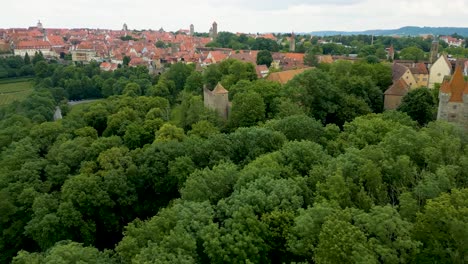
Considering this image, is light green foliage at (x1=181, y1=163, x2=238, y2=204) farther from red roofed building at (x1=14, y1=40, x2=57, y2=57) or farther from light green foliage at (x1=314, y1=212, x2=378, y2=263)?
red roofed building at (x1=14, y1=40, x2=57, y2=57)

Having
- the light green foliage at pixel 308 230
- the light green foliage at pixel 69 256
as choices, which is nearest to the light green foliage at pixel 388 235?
the light green foliage at pixel 308 230

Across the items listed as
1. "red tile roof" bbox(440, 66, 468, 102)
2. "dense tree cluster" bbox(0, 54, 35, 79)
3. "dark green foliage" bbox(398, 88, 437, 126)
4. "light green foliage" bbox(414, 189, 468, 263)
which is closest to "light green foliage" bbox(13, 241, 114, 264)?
"light green foliage" bbox(414, 189, 468, 263)

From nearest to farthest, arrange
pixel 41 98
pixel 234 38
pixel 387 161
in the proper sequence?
pixel 387 161 < pixel 41 98 < pixel 234 38

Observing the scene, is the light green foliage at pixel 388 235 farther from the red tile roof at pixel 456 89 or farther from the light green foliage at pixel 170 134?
the light green foliage at pixel 170 134

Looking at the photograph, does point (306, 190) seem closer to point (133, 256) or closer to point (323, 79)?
point (133, 256)

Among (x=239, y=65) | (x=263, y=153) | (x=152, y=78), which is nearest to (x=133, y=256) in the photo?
(x=263, y=153)
